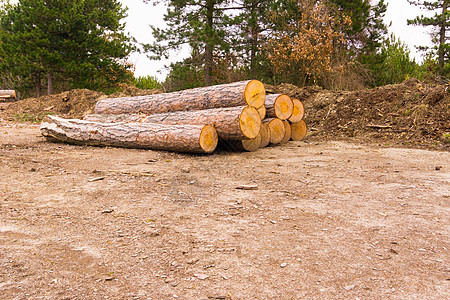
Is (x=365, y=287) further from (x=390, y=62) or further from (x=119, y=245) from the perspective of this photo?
(x=390, y=62)

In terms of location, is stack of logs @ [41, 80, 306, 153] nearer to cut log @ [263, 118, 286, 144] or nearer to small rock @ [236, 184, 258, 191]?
cut log @ [263, 118, 286, 144]

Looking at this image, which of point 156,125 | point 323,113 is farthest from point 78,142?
point 323,113

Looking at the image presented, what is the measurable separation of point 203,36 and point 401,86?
25.5ft

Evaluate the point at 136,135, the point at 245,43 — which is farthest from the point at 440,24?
the point at 136,135

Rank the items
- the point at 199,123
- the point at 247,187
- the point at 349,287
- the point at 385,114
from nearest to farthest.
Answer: the point at 349,287 → the point at 247,187 → the point at 199,123 → the point at 385,114

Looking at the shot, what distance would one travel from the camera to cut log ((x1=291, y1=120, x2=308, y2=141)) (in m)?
7.45

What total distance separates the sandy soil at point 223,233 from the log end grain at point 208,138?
1070mm

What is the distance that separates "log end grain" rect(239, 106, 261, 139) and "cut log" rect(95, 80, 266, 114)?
0.25 metres

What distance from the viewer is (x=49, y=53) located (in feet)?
45.8

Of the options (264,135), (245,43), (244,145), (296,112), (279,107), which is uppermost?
(245,43)

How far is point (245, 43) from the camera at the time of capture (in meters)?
14.6

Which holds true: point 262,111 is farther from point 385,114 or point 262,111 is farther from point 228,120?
point 385,114

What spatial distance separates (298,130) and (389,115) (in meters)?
2.49

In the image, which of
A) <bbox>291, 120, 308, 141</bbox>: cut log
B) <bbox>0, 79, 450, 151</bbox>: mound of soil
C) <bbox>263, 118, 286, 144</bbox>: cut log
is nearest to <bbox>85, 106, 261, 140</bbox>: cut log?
<bbox>263, 118, 286, 144</bbox>: cut log
